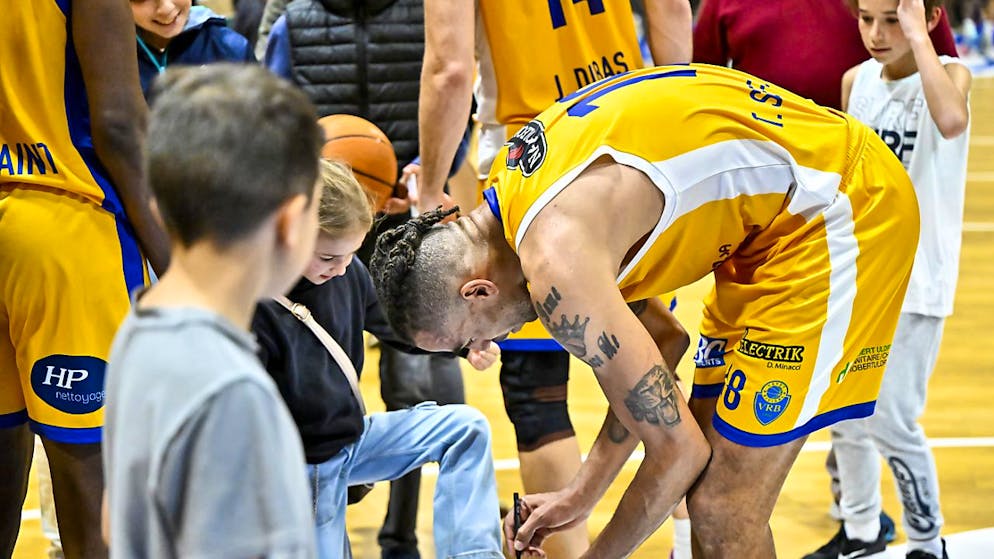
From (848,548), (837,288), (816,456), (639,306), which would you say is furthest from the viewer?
(816,456)

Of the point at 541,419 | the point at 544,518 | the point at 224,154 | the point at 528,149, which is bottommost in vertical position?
the point at 541,419

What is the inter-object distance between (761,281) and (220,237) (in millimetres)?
1535

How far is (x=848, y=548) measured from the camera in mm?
3920

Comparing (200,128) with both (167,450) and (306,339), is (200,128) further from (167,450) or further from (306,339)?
(306,339)

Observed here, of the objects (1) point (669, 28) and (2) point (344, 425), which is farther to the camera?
(1) point (669, 28)

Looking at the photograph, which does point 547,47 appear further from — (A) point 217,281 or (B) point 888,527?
(A) point 217,281

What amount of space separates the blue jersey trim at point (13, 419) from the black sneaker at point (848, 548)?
229 centimetres

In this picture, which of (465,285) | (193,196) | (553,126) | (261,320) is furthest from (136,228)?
(193,196)

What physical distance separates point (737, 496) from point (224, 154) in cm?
160

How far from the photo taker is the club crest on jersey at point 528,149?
2646 millimetres

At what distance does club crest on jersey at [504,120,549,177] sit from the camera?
2.65m

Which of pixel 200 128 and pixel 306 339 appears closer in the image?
pixel 200 128

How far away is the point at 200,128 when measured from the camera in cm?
154

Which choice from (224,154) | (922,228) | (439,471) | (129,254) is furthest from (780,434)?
(224,154)
